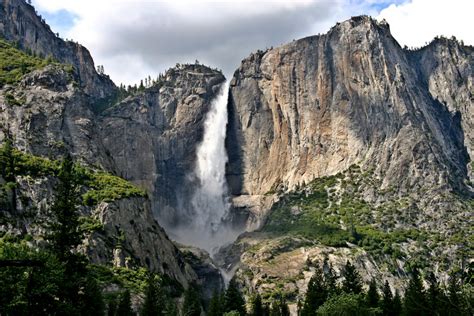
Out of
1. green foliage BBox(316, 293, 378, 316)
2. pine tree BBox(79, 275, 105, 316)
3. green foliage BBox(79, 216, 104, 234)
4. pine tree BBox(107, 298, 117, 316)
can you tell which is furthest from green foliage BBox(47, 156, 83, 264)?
green foliage BBox(79, 216, 104, 234)

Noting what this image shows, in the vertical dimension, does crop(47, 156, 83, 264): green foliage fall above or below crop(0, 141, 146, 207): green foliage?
below

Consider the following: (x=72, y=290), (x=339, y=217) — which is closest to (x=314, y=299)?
(x=72, y=290)

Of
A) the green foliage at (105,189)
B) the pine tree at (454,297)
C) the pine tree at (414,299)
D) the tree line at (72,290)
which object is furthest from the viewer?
the green foliage at (105,189)

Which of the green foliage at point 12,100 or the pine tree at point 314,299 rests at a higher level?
the green foliage at point 12,100

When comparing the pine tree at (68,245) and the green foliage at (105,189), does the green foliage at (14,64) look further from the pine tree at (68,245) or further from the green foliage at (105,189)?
the pine tree at (68,245)

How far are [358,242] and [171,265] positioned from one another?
55249 millimetres

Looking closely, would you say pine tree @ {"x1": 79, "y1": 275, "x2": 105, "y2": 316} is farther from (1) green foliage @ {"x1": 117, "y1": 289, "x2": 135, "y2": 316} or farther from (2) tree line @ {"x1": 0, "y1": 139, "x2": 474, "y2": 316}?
(1) green foliage @ {"x1": 117, "y1": 289, "x2": 135, "y2": 316}

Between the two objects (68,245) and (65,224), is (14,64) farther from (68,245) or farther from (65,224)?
(68,245)

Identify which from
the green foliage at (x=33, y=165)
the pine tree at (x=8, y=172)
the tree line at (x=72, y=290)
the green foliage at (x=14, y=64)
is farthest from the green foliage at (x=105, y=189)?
the green foliage at (x=14, y=64)

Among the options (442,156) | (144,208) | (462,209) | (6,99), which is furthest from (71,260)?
(442,156)

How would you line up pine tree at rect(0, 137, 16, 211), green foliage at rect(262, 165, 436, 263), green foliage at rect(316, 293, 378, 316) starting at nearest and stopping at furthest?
1. green foliage at rect(316, 293, 378, 316)
2. pine tree at rect(0, 137, 16, 211)
3. green foliage at rect(262, 165, 436, 263)

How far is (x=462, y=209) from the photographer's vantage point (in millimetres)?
161250

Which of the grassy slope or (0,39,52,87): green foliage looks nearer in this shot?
(0,39,52,87): green foliage

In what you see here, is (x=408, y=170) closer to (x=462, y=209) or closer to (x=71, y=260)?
(x=462, y=209)
